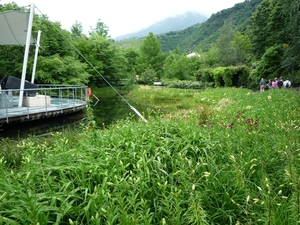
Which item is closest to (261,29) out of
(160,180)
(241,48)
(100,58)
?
(241,48)

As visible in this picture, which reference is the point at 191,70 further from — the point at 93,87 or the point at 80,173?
the point at 80,173

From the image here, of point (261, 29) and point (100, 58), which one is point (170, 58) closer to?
point (100, 58)

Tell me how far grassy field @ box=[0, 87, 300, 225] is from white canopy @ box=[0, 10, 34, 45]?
8.51 metres

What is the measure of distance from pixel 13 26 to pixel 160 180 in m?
12.2

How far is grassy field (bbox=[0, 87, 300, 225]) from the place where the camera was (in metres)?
1.81

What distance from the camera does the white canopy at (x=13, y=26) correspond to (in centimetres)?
1036

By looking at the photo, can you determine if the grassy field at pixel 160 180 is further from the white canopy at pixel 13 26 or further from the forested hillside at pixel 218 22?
the forested hillside at pixel 218 22

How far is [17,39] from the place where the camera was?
1316 centimetres

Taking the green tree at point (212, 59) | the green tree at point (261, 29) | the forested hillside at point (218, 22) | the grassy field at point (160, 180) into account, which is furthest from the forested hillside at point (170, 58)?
the forested hillside at point (218, 22)

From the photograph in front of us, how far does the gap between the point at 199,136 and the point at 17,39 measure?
1326 cm

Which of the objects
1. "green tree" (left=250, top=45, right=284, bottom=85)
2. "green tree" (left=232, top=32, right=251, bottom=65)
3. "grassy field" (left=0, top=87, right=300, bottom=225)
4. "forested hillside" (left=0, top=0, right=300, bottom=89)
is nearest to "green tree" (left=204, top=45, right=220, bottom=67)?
"forested hillside" (left=0, top=0, right=300, bottom=89)

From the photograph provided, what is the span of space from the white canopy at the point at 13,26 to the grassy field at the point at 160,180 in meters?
8.51

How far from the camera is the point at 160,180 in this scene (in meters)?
2.60

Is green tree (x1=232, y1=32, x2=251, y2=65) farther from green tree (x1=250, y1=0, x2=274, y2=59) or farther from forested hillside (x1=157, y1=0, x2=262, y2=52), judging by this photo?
forested hillside (x1=157, y1=0, x2=262, y2=52)
